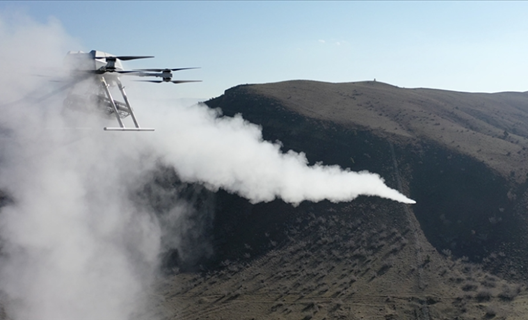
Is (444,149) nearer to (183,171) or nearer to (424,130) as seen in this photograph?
(424,130)

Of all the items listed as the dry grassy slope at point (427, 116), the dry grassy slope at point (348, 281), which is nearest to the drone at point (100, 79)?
the dry grassy slope at point (348, 281)

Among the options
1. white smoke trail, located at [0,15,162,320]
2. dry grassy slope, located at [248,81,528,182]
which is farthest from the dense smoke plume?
dry grassy slope, located at [248,81,528,182]

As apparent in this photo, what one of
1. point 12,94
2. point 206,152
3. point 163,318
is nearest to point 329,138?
point 206,152

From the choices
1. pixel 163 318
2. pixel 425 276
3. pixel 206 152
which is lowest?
pixel 163 318

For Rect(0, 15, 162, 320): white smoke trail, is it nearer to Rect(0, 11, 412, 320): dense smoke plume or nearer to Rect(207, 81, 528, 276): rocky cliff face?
Rect(0, 11, 412, 320): dense smoke plume

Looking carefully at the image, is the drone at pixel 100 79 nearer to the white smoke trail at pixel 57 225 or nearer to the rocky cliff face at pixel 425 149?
the white smoke trail at pixel 57 225
